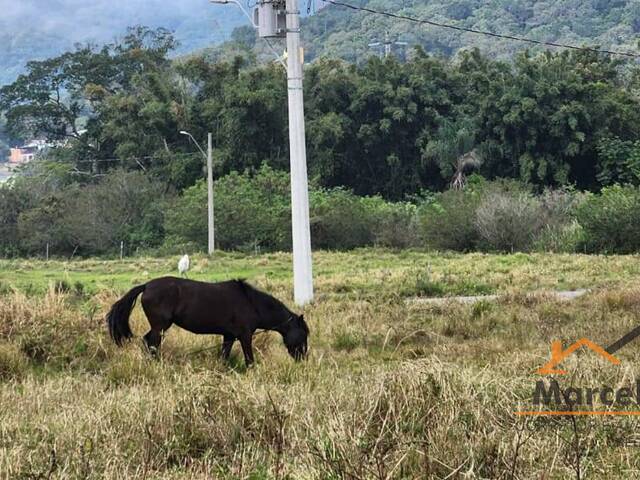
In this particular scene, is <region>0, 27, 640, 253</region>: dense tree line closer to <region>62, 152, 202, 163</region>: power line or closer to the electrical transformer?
<region>62, 152, 202, 163</region>: power line

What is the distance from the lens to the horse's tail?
9.45 metres

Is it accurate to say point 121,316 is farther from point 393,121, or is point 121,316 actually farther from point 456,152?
point 393,121

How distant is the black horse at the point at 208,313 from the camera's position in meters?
9.45

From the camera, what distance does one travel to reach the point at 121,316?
957 cm

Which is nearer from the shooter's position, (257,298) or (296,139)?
(257,298)

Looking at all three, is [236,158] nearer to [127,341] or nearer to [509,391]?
[127,341]

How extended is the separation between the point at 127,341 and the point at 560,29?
103m

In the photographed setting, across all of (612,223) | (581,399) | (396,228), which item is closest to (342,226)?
(396,228)

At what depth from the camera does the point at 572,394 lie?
663 cm

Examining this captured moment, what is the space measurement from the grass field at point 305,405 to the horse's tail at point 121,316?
201 mm

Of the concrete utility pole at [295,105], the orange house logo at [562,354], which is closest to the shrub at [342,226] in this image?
the concrete utility pole at [295,105]

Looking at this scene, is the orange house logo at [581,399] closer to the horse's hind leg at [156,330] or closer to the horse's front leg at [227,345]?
the horse's front leg at [227,345]

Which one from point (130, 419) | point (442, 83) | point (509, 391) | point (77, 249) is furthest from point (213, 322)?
point (442, 83)

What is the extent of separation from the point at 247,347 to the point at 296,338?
1.91 ft
